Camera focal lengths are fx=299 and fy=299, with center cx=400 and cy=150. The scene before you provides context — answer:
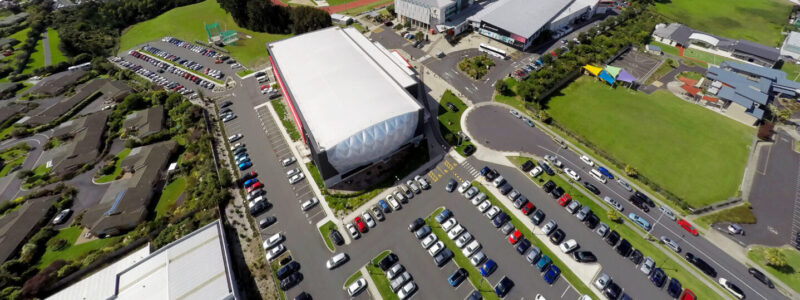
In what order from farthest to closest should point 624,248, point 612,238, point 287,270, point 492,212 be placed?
1. point 492,212
2. point 612,238
3. point 624,248
4. point 287,270

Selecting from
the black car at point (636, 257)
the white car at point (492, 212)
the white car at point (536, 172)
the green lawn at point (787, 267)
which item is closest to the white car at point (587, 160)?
the white car at point (536, 172)

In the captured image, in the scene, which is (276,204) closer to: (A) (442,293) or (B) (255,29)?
(A) (442,293)

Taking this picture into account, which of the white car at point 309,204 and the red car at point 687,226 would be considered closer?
the red car at point 687,226

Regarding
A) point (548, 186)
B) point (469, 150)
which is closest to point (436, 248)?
point (469, 150)

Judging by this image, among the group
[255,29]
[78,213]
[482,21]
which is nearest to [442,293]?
[78,213]

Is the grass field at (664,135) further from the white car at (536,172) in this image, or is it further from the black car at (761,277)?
the white car at (536,172)

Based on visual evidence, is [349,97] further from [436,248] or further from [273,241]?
[436,248]

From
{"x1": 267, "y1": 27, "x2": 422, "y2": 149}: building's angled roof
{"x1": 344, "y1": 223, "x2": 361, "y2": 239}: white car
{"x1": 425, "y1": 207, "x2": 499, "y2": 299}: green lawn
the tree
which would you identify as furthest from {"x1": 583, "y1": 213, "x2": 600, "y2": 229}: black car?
{"x1": 344, "y1": 223, "x2": 361, "y2": 239}: white car
